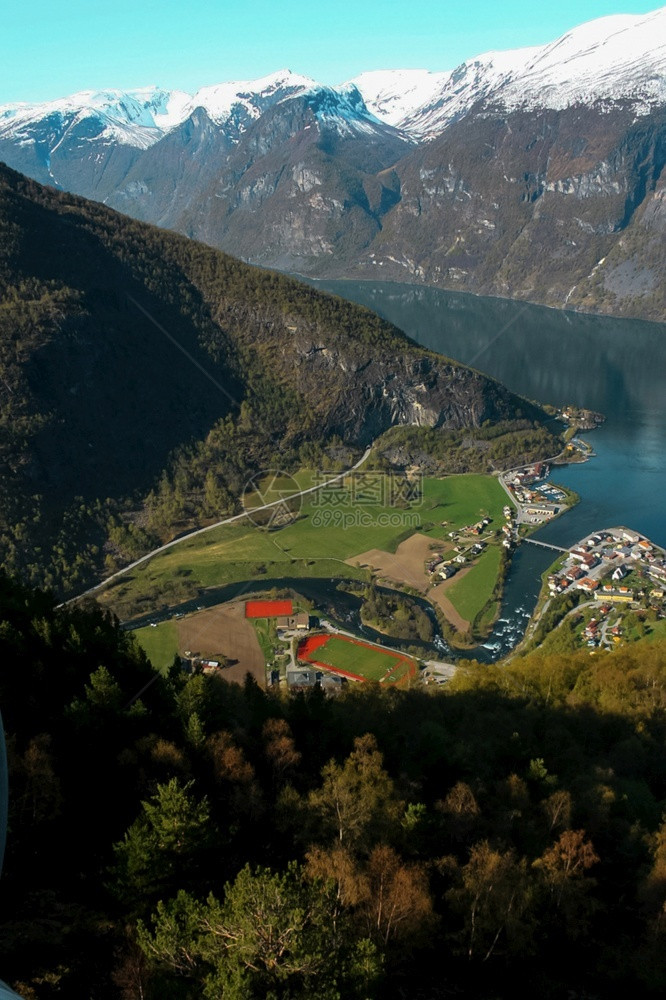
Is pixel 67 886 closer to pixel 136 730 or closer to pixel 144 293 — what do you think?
pixel 136 730

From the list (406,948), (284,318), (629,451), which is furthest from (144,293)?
(406,948)

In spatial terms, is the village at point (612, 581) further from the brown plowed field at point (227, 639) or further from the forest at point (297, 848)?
the forest at point (297, 848)

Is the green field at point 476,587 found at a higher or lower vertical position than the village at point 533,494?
lower

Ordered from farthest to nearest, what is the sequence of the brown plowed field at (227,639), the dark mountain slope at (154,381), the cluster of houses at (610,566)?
the dark mountain slope at (154,381) < the cluster of houses at (610,566) < the brown plowed field at (227,639)

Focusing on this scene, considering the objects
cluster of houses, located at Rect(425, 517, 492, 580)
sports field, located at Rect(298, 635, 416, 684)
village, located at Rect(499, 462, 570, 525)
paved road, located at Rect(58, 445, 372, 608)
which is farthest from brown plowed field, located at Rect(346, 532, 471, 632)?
paved road, located at Rect(58, 445, 372, 608)

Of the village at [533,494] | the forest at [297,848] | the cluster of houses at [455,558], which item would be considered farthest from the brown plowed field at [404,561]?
the forest at [297,848]


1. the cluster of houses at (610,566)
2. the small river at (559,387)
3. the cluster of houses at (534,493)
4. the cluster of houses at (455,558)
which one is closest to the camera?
the cluster of houses at (610,566)
